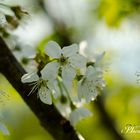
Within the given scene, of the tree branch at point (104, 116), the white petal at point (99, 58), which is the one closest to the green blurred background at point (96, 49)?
the tree branch at point (104, 116)

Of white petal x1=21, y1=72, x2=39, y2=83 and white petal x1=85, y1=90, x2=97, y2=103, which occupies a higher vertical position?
white petal x1=21, y1=72, x2=39, y2=83

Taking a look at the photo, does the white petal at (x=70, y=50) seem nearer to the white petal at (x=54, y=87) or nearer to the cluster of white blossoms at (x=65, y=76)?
the cluster of white blossoms at (x=65, y=76)

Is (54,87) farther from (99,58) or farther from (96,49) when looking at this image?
(96,49)

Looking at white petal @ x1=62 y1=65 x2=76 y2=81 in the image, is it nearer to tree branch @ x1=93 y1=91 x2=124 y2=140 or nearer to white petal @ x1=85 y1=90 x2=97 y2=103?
white petal @ x1=85 y1=90 x2=97 y2=103

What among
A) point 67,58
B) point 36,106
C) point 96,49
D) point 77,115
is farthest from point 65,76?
point 96,49

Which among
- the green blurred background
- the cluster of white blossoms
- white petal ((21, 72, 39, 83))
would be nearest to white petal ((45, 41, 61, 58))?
the cluster of white blossoms
